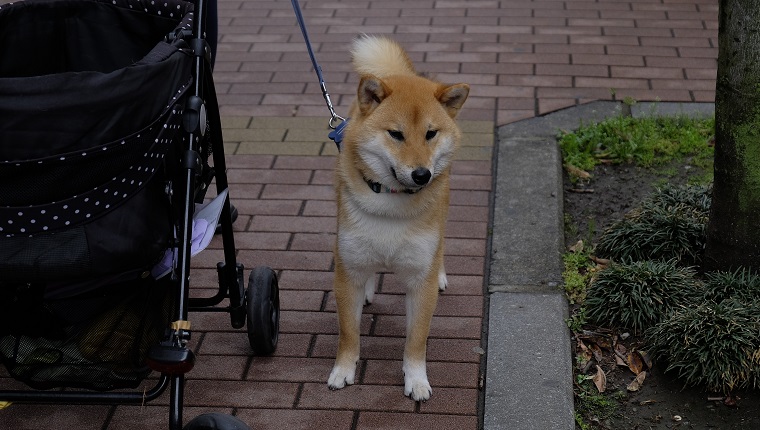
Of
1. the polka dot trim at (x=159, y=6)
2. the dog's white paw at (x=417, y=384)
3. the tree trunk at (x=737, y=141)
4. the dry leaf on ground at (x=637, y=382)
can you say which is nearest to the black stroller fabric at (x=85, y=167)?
the polka dot trim at (x=159, y=6)

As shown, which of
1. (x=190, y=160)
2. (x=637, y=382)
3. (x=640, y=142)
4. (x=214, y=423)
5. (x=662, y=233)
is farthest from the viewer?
(x=640, y=142)

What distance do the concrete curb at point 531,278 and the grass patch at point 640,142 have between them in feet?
→ 0.37

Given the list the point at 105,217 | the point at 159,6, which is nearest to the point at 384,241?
the point at 105,217

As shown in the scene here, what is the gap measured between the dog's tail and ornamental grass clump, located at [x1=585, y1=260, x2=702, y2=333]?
1202 mm

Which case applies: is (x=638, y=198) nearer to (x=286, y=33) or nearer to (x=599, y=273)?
(x=599, y=273)

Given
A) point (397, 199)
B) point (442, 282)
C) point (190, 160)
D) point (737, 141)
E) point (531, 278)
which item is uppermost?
point (190, 160)

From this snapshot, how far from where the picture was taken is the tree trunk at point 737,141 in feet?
12.2

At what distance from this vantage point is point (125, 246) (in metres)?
2.67

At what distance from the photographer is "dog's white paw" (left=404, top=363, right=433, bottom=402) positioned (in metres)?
3.49

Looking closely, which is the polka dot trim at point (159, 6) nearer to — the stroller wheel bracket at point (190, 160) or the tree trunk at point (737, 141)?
the stroller wheel bracket at point (190, 160)

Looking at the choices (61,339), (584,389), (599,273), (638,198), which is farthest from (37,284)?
(638,198)

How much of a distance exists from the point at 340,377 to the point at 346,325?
196 millimetres

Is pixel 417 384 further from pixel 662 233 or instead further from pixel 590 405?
pixel 662 233

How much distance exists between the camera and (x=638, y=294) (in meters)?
3.86
